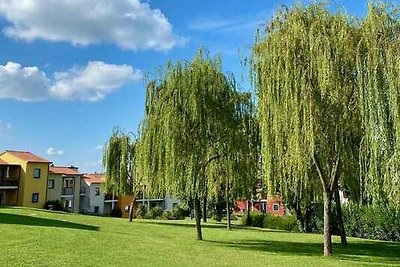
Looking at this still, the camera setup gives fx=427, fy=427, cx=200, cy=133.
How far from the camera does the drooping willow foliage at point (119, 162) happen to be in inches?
1339

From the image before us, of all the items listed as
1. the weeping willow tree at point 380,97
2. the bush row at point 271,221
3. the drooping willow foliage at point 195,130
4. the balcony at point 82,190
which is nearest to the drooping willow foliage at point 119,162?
the bush row at point 271,221

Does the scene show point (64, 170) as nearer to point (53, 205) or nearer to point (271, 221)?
point (53, 205)

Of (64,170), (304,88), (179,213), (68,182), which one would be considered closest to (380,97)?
(304,88)

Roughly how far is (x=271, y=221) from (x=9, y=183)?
2764 cm

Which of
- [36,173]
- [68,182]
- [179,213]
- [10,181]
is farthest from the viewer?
[68,182]

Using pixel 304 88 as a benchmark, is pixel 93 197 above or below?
below

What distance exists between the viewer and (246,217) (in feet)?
134

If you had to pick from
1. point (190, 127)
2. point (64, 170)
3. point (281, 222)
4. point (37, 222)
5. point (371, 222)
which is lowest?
point (281, 222)

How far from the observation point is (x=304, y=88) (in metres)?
13.1

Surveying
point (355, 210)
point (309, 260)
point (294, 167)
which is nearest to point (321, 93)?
point (294, 167)

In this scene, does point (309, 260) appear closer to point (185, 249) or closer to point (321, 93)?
point (185, 249)

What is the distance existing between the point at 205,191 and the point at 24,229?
7075 mm

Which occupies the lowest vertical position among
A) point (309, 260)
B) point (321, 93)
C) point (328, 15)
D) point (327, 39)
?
point (309, 260)

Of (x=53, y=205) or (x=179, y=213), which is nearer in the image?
(x=53, y=205)
